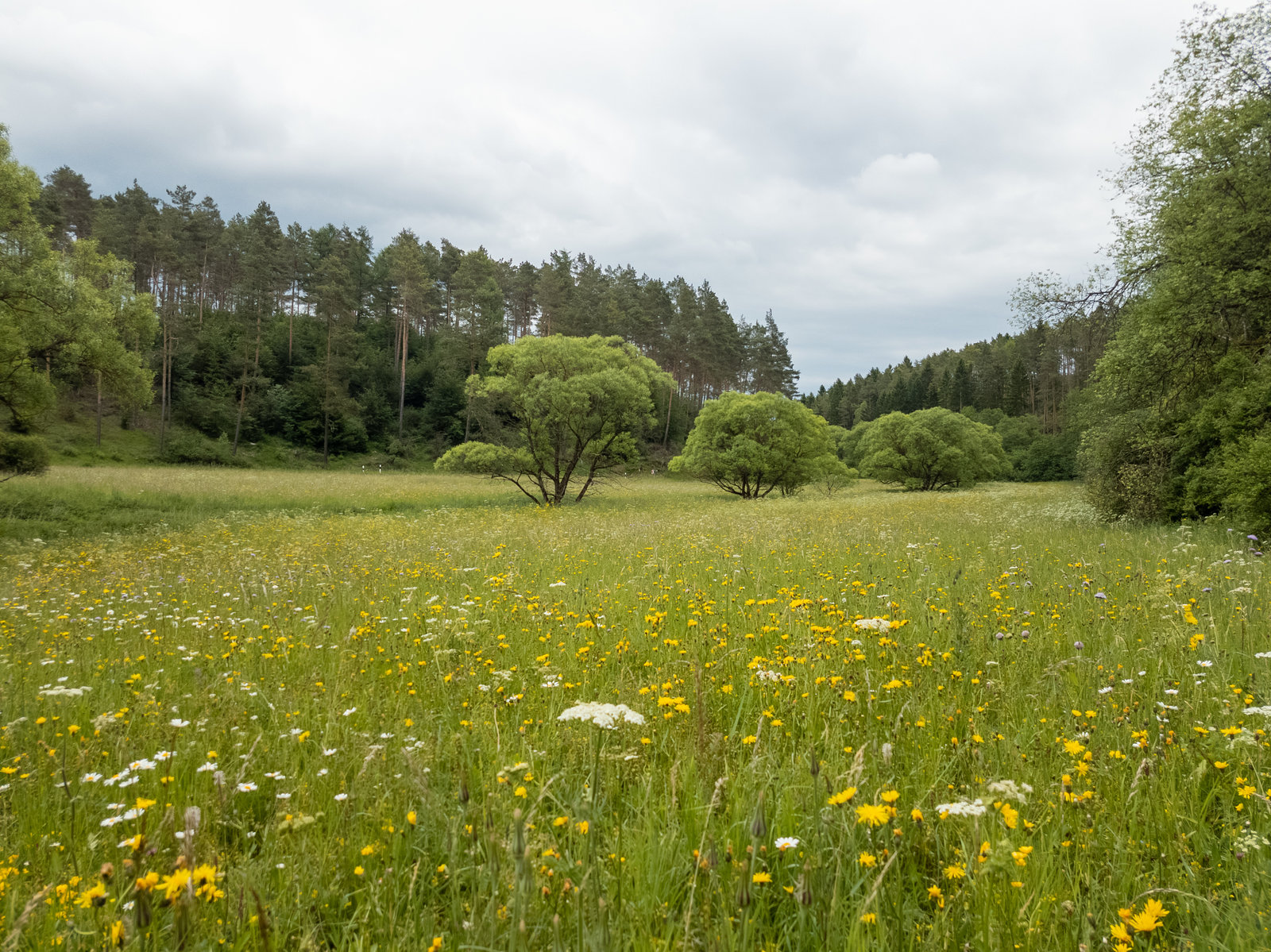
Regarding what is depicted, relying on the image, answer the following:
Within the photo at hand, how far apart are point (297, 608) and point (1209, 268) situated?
58.6 ft

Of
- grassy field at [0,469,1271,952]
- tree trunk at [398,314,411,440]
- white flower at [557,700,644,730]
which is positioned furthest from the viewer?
tree trunk at [398,314,411,440]

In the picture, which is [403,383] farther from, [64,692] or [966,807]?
[966,807]

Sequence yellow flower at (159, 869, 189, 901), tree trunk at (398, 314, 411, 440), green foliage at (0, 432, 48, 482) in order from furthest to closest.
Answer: tree trunk at (398, 314, 411, 440) → green foliage at (0, 432, 48, 482) → yellow flower at (159, 869, 189, 901)

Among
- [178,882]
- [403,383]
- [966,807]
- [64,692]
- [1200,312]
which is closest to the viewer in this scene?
[178,882]

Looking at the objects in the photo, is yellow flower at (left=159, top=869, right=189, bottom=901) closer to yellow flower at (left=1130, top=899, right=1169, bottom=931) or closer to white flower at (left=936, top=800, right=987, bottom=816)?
white flower at (left=936, top=800, right=987, bottom=816)

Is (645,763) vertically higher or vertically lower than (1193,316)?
lower

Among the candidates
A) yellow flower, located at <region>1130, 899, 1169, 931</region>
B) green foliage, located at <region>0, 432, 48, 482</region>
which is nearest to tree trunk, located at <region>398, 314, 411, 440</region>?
green foliage, located at <region>0, 432, 48, 482</region>

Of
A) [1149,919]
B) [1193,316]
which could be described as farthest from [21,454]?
[1193,316]

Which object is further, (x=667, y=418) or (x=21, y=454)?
(x=667, y=418)

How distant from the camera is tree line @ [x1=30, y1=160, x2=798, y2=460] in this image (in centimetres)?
5112

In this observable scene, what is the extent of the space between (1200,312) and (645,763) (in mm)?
16630

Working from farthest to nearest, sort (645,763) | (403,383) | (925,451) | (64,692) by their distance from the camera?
1. (403,383)
2. (925,451)
3. (64,692)
4. (645,763)

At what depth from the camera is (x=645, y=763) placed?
273 cm

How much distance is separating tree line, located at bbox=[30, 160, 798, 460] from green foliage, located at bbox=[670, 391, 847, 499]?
26.8m
